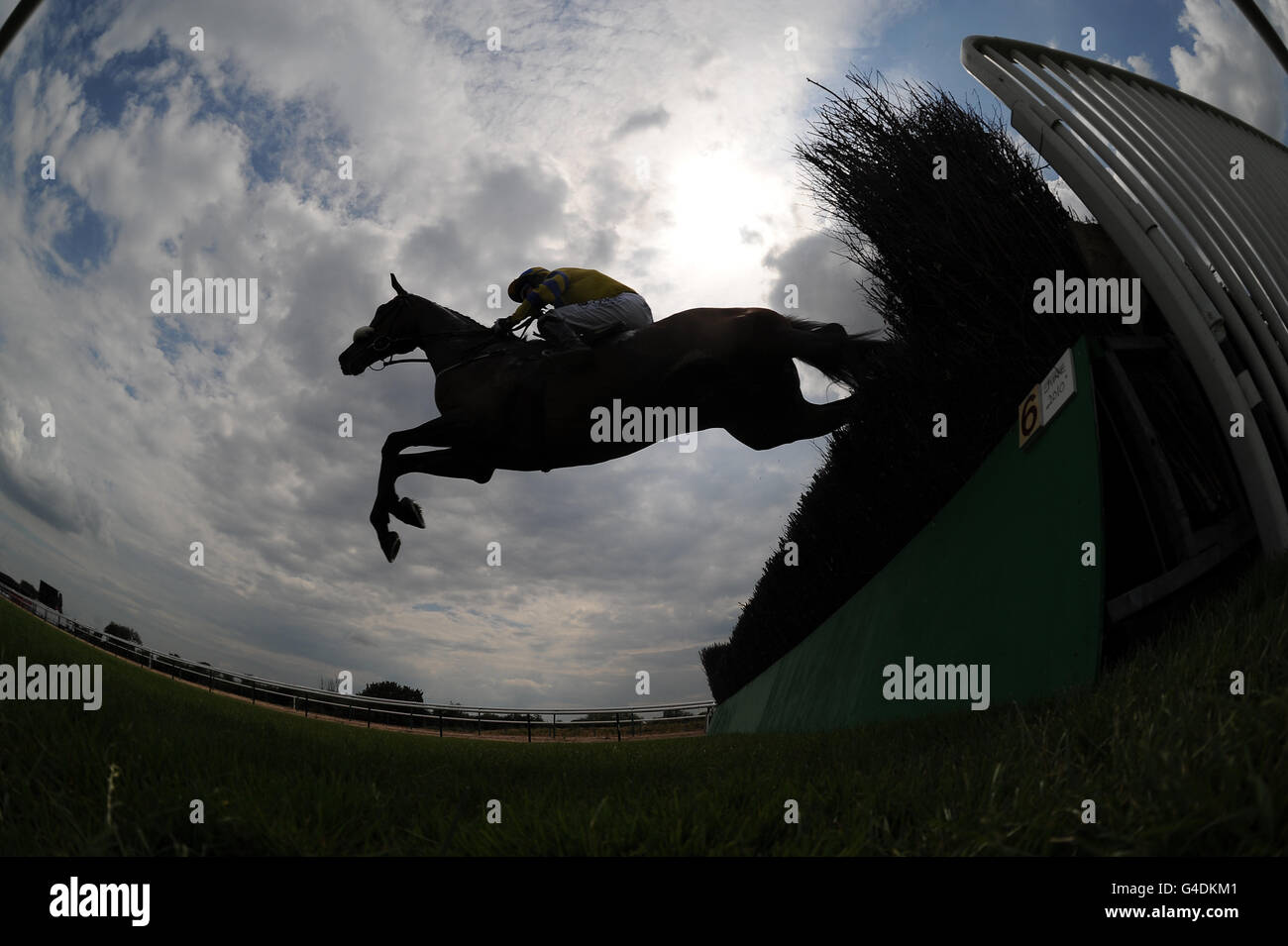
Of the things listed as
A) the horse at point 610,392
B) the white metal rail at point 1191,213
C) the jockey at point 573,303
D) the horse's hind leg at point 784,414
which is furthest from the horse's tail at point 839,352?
the white metal rail at point 1191,213

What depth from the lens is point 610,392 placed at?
190 inches

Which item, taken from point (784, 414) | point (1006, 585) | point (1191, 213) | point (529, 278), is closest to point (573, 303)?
point (529, 278)

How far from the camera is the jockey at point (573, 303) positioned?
15.9ft

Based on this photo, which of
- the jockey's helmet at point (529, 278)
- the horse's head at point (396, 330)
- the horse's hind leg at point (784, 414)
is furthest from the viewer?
the horse's head at point (396, 330)

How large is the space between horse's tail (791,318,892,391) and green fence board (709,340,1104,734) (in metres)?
1.25

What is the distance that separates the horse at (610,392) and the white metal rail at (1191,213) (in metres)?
1.81

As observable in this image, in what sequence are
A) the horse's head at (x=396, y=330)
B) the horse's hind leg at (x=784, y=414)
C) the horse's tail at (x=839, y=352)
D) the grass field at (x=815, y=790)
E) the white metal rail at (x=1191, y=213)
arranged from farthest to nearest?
the horse's head at (x=396, y=330), the horse's hind leg at (x=784, y=414), the horse's tail at (x=839, y=352), the white metal rail at (x=1191, y=213), the grass field at (x=815, y=790)

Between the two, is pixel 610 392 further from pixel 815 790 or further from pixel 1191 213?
pixel 1191 213

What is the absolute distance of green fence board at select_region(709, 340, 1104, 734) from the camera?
2.70 m

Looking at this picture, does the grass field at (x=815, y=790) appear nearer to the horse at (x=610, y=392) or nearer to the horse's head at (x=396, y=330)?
the horse at (x=610, y=392)

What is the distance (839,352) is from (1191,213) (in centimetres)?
220

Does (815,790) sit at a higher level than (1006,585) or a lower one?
lower
